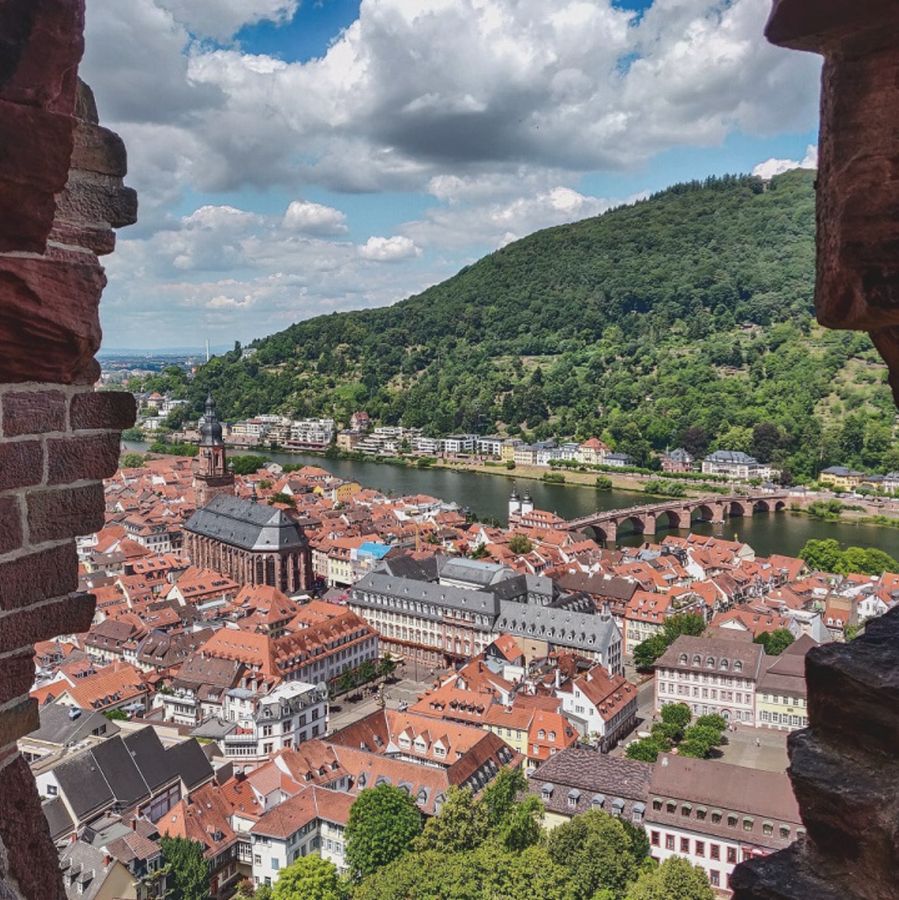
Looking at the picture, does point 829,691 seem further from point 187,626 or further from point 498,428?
point 498,428

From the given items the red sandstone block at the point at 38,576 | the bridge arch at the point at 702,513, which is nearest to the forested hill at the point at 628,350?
the bridge arch at the point at 702,513

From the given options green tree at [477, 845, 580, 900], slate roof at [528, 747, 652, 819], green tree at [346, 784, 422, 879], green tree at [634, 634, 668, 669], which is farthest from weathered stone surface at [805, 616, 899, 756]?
green tree at [634, 634, 668, 669]

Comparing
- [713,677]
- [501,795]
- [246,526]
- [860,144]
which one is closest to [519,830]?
[501,795]

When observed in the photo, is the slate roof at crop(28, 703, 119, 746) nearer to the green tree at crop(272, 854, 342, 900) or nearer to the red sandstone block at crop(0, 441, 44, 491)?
the green tree at crop(272, 854, 342, 900)

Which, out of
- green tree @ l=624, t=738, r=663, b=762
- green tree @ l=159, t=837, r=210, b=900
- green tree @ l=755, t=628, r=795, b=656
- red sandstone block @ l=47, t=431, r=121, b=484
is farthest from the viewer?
green tree @ l=755, t=628, r=795, b=656

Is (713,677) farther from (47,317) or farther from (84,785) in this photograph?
(47,317)

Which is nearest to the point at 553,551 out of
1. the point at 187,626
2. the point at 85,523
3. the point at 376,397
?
the point at 187,626

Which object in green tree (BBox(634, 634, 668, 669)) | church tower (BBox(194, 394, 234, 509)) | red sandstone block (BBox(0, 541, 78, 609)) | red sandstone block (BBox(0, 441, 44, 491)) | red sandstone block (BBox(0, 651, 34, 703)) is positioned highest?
red sandstone block (BBox(0, 441, 44, 491))
